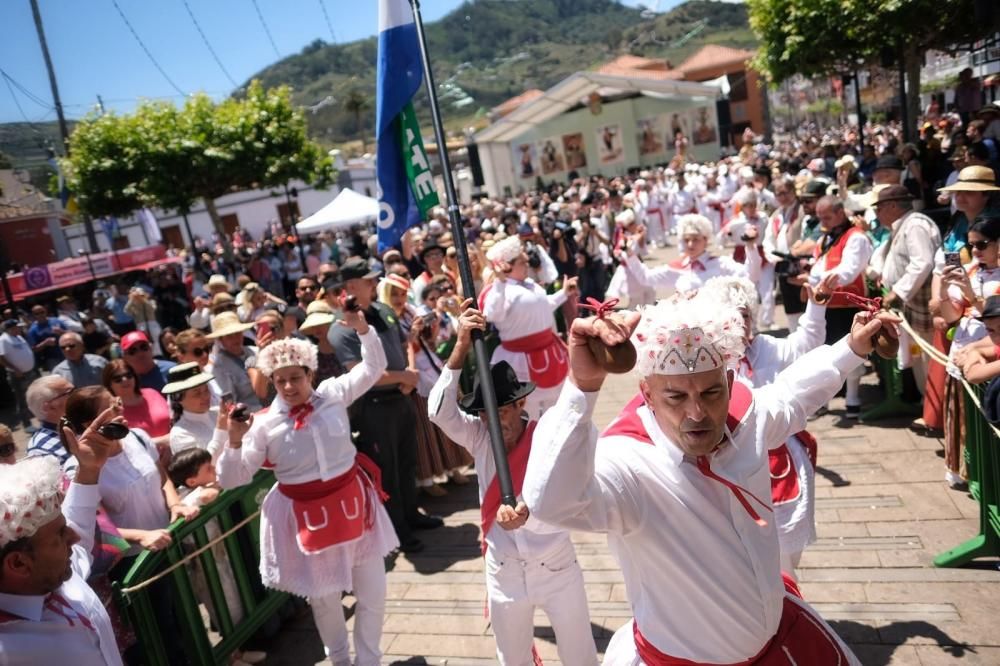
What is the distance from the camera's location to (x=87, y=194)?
62.3ft

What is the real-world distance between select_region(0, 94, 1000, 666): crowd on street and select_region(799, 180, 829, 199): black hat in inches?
15.7

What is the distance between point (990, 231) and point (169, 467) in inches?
219

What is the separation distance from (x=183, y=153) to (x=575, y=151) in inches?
1100

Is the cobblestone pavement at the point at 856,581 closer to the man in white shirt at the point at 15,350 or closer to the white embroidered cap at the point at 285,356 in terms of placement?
the white embroidered cap at the point at 285,356

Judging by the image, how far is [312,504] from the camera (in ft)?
13.0

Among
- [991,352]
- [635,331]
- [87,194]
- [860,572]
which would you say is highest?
[87,194]

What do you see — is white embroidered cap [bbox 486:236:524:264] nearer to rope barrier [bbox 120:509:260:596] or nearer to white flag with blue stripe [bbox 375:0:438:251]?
white flag with blue stripe [bbox 375:0:438:251]

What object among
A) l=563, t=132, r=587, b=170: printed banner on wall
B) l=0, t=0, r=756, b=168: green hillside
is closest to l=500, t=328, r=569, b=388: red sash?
l=563, t=132, r=587, b=170: printed banner on wall

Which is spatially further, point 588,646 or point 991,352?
point 991,352

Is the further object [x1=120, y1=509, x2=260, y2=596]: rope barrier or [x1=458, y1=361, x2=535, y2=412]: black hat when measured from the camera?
[x1=120, y1=509, x2=260, y2=596]: rope barrier

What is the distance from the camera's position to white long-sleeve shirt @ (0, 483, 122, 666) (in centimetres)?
233

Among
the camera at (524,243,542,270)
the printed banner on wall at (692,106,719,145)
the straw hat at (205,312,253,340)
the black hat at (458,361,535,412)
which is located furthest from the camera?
the printed banner on wall at (692,106,719,145)

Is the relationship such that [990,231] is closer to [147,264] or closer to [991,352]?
[991,352]

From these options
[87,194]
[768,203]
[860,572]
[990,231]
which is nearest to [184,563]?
[860,572]
